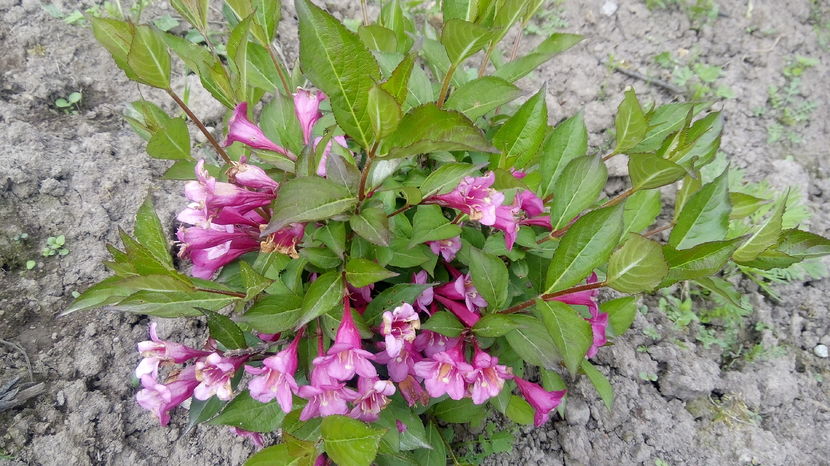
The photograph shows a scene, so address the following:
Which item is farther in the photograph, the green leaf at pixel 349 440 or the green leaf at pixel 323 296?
the green leaf at pixel 323 296

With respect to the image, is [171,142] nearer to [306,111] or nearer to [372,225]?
[306,111]

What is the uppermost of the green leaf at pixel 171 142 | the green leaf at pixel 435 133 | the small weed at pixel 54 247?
the green leaf at pixel 435 133

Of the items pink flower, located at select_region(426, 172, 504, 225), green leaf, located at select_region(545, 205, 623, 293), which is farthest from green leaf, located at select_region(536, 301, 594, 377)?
pink flower, located at select_region(426, 172, 504, 225)

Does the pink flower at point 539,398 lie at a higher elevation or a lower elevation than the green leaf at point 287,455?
lower

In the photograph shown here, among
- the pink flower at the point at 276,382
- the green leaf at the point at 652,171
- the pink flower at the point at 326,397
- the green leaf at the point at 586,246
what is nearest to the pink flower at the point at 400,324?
the pink flower at the point at 326,397

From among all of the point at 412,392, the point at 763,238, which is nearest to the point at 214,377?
the point at 412,392

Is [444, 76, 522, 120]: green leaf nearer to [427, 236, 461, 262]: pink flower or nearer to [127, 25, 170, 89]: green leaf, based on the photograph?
[427, 236, 461, 262]: pink flower

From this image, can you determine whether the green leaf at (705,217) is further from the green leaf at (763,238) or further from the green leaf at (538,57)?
the green leaf at (538,57)
